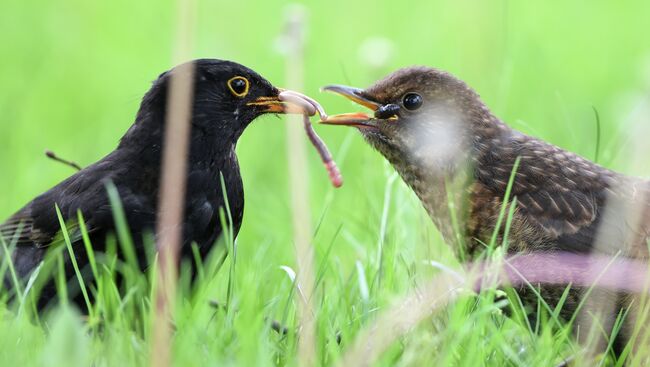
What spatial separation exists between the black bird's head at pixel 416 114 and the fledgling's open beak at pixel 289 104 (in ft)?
0.74

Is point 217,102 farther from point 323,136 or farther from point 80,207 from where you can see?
point 323,136

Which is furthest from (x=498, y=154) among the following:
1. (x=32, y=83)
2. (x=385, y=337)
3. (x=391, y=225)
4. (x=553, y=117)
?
(x=32, y=83)

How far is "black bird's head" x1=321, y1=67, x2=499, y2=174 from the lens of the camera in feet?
16.2

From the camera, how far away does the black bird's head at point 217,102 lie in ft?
15.3

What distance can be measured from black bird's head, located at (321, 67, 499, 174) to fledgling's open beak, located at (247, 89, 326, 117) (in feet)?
0.74

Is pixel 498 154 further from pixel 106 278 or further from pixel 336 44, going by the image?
pixel 336 44

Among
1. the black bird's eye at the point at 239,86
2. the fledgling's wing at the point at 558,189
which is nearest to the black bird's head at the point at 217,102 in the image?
the black bird's eye at the point at 239,86

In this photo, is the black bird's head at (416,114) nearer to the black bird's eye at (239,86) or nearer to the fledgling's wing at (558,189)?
the fledgling's wing at (558,189)

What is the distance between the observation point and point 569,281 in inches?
169

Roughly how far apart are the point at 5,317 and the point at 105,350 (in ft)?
2.20

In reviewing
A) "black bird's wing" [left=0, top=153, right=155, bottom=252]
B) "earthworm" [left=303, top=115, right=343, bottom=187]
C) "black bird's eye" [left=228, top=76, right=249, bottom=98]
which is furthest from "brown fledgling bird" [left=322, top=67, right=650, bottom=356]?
"black bird's wing" [left=0, top=153, right=155, bottom=252]

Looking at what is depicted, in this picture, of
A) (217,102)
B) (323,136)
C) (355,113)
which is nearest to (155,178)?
(217,102)

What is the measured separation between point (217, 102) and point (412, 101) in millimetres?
864

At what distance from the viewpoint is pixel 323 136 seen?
27.3 feet
